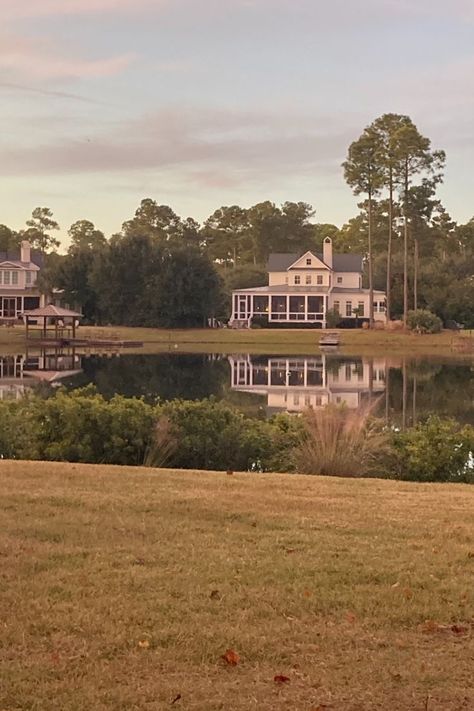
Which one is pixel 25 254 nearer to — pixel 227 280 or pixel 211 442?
pixel 227 280

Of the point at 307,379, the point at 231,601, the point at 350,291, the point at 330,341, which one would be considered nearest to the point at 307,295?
the point at 350,291

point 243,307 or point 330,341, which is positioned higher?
point 243,307

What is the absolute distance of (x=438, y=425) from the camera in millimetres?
12594

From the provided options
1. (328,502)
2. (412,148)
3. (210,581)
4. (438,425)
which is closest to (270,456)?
(438,425)

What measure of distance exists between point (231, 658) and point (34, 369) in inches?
1551

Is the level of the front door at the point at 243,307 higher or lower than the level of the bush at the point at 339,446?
higher

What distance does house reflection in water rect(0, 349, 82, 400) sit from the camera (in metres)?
32.1

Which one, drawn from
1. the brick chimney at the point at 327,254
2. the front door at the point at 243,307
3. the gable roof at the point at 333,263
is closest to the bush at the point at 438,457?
the front door at the point at 243,307

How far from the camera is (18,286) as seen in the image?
273 ft

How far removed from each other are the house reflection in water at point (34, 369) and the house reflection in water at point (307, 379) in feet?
25.0

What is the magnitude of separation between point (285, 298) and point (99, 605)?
237 feet

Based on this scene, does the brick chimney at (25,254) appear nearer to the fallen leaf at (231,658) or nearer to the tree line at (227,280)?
the tree line at (227,280)

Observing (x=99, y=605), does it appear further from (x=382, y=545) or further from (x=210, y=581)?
(x=382, y=545)

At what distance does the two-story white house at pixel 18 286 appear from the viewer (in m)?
80.4
